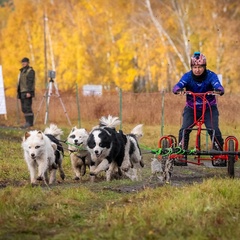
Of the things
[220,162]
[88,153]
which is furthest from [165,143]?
[88,153]

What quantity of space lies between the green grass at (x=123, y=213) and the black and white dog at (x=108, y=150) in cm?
252

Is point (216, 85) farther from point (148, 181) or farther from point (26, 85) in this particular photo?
point (26, 85)

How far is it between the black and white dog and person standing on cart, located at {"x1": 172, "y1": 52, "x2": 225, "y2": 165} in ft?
5.20

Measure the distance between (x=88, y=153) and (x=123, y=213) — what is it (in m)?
5.70

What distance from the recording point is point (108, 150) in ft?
38.0

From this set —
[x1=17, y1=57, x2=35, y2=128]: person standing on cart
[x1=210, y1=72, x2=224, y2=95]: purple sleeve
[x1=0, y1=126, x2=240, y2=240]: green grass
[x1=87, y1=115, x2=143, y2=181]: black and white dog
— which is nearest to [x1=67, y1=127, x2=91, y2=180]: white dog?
[x1=87, y1=115, x2=143, y2=181]: black and white dog

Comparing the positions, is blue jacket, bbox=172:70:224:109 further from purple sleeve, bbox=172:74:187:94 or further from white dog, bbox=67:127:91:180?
white dog, bbox=67:127:91:180

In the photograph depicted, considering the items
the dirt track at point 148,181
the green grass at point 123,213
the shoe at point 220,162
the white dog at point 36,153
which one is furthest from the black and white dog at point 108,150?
the green grass at point 123,213

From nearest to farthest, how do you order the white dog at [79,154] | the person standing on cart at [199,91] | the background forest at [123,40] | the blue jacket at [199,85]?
the person standing on cart at [199,91]
the blue jacket at [199,85]
the white dog at [79,154]
the background forest at [123,40]

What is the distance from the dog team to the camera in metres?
11.1

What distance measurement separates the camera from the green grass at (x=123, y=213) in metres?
6.11

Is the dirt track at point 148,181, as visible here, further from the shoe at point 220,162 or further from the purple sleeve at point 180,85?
the purple sleeve at point 180,85

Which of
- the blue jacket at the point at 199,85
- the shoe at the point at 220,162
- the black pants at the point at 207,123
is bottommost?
the shoe at the point at 220,162

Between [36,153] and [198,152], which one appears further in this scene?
[36,153]
